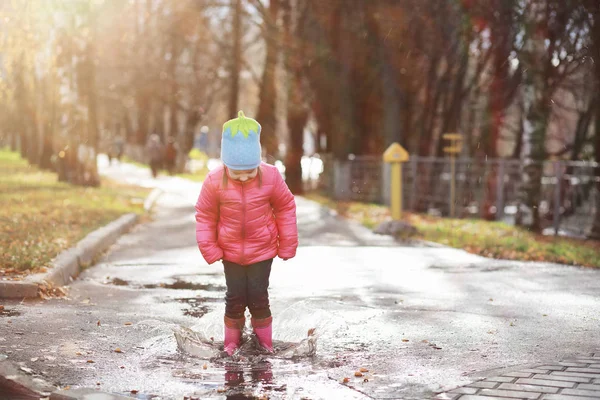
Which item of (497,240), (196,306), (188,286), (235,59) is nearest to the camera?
(196,306)

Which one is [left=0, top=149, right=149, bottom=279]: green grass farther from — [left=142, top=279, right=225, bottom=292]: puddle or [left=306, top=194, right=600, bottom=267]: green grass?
[left=306, top=194, right=600, bottom=267]: green grass

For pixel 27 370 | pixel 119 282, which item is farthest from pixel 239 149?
pixel 119 282

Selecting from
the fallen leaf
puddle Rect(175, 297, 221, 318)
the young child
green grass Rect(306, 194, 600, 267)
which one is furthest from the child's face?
green grass Rect(306, 194, 600, 267)

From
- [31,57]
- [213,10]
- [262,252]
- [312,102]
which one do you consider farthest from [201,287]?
[213,10]

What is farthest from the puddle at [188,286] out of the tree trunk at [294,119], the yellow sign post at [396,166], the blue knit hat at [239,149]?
the tree trunk at [294,119]

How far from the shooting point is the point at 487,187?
2338 centimetres

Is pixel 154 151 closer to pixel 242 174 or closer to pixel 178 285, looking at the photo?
pixel 178 285

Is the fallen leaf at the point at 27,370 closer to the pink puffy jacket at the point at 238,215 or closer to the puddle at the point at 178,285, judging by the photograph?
the pink puffy jacket at the point at 238,215

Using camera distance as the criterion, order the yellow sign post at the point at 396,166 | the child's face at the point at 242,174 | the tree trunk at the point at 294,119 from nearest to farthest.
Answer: the child's face at the point at 242,174
the yellow sign post at the point at 396,166
the tree trunk at the point at 294,119

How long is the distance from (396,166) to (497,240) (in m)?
3.03

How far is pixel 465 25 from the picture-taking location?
24.2 m

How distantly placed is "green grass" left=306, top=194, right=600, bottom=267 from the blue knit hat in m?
7.34

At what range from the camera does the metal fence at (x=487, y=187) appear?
18.9 meters

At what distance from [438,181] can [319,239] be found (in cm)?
950
